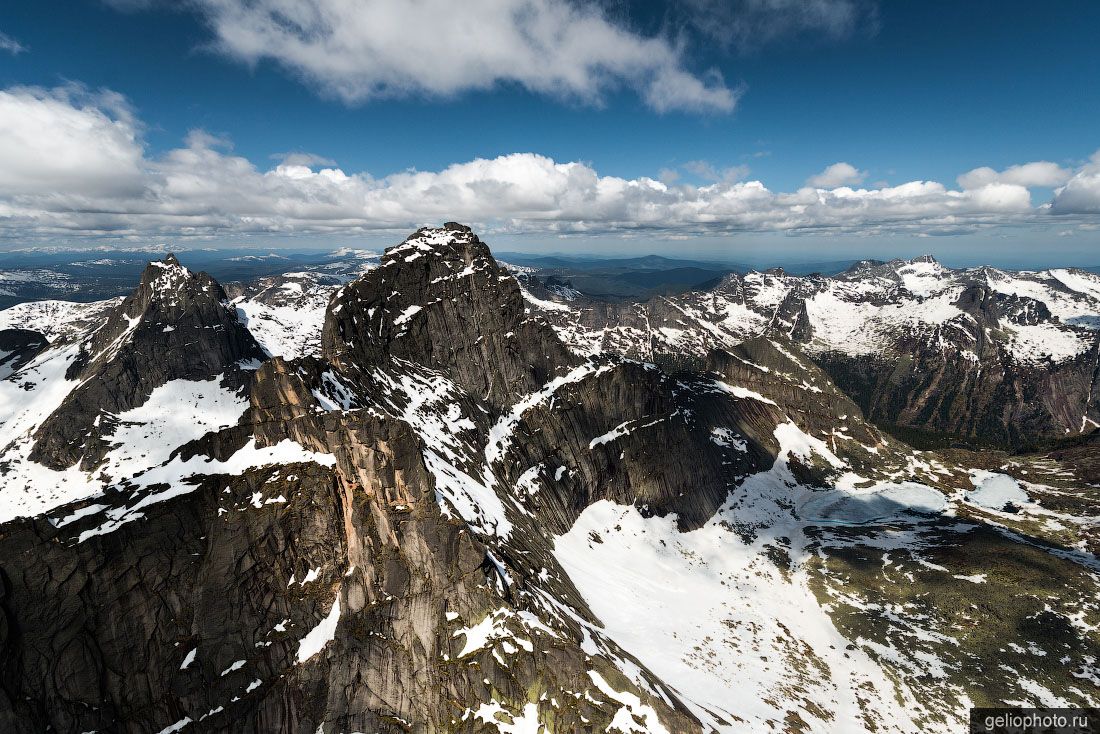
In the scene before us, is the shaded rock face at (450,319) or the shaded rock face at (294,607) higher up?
the shaded rock face at (450,319)

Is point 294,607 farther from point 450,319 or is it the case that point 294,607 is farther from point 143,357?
point 143,357

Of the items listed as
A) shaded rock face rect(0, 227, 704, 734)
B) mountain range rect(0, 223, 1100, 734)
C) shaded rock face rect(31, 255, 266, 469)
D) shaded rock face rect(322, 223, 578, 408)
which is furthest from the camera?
shaded rock face rect(31, 255, 266, 469)

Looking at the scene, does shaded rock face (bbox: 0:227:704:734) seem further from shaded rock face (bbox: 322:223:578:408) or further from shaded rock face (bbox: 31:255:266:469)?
shaded rock face (bbox: 31:255:266:469)

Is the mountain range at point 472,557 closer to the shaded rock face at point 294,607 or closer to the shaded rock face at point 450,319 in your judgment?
the shaded rock face at point 294,607

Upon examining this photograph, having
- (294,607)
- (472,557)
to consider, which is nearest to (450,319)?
(472,557)

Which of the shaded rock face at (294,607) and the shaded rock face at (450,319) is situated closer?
the shaded rock face at (294,607)

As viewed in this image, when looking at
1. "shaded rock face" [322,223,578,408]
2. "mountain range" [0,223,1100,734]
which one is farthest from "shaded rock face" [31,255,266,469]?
"shaded rock face" [322,223,578,408]

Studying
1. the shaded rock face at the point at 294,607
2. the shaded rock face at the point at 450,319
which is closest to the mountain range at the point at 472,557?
the shaded rock face at the point at 294,607
